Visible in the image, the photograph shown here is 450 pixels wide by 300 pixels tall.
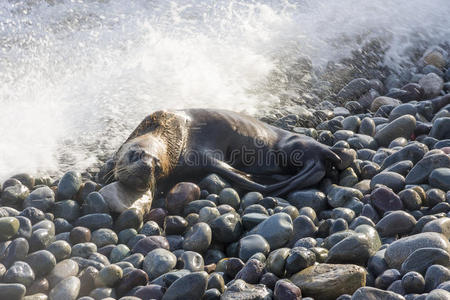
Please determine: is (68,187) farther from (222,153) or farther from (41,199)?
(222,153)

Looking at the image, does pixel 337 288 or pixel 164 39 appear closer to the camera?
pixel 337 288

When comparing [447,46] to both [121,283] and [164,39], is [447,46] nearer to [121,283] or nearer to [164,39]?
[164,39]

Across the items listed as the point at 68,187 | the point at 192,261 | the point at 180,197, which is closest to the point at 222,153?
the point at 180,197

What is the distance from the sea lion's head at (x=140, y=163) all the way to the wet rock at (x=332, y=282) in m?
2.47

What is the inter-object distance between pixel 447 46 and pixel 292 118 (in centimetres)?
607

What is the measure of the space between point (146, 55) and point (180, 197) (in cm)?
542

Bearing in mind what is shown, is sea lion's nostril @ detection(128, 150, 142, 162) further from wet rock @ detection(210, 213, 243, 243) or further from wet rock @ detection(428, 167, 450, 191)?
wet rock @ detection(428, 167, 450, 191)

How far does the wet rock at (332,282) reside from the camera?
3.59 metres

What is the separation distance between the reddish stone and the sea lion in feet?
1.13

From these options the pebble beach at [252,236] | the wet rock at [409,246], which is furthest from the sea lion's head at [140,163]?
the wet rock at [409,246]

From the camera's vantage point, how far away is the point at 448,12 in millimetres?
14945

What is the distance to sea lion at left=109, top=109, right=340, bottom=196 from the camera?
614 cm

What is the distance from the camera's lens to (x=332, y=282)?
3.59 metres

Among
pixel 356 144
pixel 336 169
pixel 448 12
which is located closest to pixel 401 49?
pixel 448 12
